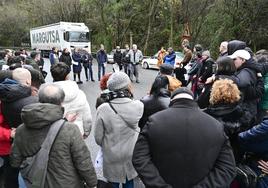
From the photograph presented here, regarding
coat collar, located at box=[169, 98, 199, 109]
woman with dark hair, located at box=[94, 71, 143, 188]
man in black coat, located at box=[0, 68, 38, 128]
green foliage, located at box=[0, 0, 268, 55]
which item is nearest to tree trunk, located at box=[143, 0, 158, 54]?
green foliage, located at box=[0, 0, 268, 55]

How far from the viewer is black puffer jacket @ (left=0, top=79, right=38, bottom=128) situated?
144 inches

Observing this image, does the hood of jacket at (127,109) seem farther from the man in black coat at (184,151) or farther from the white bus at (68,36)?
the white bus at (68,36)

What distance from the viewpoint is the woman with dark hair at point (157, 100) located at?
4371mm

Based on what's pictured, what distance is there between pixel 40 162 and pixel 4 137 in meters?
0.92

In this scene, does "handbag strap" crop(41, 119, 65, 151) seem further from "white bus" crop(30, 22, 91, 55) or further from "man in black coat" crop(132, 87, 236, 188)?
"white bus" crop(30, 22, 91, 55)

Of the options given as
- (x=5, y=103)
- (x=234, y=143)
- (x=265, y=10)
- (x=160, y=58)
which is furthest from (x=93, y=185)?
(x=265, y=10)

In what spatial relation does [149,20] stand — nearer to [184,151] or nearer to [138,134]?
[138,134]

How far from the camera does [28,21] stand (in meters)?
56.5

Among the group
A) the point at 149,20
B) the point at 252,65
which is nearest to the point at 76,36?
the point at 149,20

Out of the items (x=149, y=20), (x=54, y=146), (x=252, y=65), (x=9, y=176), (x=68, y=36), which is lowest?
(x=9, y=176)

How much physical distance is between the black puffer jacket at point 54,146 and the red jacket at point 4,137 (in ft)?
1.96

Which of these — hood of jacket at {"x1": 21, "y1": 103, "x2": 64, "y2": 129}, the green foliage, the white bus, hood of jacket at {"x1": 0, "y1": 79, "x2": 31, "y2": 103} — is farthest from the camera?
the white bus

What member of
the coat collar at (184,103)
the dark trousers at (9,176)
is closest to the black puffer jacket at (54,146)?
the dark trousers at (9,176)

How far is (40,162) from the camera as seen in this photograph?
3021 millimetres
